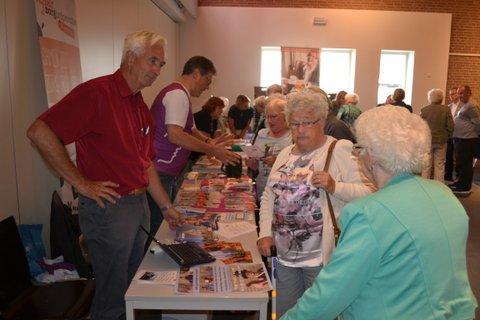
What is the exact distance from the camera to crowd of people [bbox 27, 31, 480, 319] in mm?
1085

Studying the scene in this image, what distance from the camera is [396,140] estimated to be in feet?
3.92

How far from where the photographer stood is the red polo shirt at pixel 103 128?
181cm

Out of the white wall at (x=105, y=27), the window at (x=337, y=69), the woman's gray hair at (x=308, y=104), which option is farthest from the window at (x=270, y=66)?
the woman's gray hair at (x=308, y=104)

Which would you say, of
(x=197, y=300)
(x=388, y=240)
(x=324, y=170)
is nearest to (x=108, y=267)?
(x=197, y=300)

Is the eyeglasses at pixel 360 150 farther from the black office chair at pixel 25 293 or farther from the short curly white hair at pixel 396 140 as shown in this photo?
the black office chair at pixel 25 293

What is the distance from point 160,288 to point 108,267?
46cm

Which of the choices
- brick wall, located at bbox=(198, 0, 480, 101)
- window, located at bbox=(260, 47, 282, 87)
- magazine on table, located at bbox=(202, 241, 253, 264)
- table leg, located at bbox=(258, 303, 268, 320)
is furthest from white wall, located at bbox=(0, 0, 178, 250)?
brick wall, located at bbox=(198, 0, 480, 101)

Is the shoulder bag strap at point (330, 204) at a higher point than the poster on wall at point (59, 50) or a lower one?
lower

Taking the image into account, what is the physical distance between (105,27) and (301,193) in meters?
3.36

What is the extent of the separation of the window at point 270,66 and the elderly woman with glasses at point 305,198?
7765 millimetres

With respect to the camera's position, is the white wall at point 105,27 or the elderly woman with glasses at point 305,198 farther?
the white wall at point 105,27

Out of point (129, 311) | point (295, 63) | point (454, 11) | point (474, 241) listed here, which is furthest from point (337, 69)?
point (129, 311)

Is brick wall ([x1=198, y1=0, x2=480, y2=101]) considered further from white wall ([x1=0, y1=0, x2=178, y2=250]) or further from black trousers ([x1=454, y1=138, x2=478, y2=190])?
white wall ([x1=0, y1=0, x2=178, y2=250])

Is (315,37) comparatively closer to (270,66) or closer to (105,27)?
(270,66)
